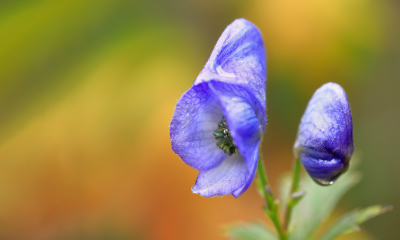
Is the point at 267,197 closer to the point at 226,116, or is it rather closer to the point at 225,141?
the point at 225,141

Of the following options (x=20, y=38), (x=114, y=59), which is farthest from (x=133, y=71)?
(x=20, y=38)

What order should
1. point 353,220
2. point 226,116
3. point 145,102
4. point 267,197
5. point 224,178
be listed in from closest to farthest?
1. point 226,116
2. point 224,178
3. point 267,197
4. point 353,220
5. point 145,102

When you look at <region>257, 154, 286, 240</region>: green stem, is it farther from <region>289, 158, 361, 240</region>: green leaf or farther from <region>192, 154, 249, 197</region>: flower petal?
<region>289, 158, 361, 240</region>: green leaf

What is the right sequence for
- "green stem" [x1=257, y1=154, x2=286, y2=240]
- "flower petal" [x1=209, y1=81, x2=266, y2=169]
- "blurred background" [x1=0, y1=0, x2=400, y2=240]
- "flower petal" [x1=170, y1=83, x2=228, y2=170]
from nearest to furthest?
"flower petal" [x1=209, y1=81, x2=266, y2=169] < "flower petal" [x1=170, y1=83, x2=228, y2=170] < "green stem" [x1=257, y1=154, x2=286, y2=240] < "blurred background" [x1=0, y1=0, x2=400, y2=240]

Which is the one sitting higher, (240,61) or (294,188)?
(240,61)

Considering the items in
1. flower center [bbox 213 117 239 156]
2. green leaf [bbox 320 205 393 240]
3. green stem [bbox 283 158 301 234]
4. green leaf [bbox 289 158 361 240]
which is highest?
flower center [bbox 213 117 239 156]

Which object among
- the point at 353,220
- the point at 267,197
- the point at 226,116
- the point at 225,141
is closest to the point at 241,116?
the point at 226,116

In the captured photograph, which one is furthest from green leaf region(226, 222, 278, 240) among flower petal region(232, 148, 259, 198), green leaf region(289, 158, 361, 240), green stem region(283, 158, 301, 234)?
flower petal region(232, 148, 259, 198)

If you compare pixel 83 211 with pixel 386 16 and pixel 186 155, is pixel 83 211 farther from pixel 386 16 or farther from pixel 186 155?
pixel 386 16
